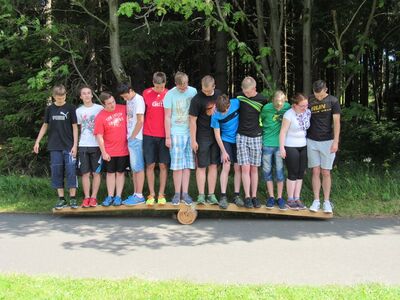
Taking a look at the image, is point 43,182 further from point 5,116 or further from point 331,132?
point 331,132

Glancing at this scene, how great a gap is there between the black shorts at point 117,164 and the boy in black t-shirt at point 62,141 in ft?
1.92

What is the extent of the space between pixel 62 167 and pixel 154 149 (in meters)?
1.55

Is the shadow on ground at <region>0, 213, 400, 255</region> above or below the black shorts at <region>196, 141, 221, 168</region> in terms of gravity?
below

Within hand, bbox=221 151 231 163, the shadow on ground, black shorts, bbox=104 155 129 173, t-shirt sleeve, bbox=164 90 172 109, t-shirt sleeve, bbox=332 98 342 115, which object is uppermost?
t-shirt sleeve, bbox=164 90 172 109

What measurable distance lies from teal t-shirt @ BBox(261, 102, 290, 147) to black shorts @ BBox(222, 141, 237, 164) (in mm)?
461

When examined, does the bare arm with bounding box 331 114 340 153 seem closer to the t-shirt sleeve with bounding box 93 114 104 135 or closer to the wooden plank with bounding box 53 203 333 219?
the wooden plank with bounding box 53 203 333 219

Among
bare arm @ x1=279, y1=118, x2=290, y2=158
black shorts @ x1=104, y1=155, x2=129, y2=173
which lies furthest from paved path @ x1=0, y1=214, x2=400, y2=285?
bare arm @ x1=279, y1=118, x2=290, y2=158

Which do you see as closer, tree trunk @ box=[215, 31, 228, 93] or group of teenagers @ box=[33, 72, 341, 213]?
group of teenagers @ box=[33, 72, 341, 213]

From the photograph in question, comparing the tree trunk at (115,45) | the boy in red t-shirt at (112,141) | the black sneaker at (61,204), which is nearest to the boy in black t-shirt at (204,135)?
the boy in red t-shirt at (112,141)

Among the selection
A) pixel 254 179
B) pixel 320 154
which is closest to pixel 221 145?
pixel 254 179

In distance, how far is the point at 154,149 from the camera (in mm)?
7242

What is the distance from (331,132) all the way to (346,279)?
9.27 feet

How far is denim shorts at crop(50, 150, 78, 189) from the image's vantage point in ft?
24.5

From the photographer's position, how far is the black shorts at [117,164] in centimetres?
734
